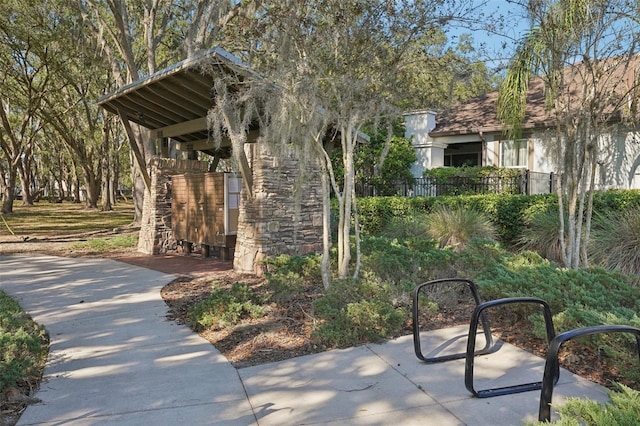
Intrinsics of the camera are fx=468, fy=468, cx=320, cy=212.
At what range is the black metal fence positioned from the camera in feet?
41.9

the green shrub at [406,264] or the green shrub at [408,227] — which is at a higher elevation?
the green shrub at [408,227]

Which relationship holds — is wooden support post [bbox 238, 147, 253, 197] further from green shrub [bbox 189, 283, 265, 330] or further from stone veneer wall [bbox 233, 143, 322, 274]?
green shrub [bbox 189, 283, 265, 330]

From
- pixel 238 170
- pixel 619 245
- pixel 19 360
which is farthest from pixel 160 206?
pixel 619 245

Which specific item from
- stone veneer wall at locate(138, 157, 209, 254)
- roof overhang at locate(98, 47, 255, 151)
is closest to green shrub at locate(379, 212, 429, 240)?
roof overhang at locate(98, 47, 255, 151)

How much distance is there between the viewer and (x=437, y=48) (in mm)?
6312

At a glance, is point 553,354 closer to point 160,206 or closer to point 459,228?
point 459,228

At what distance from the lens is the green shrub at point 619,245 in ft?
23.9

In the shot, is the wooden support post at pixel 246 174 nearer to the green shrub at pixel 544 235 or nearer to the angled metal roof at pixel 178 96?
the angled metal roof at pixel 178 96

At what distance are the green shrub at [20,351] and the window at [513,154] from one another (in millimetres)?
14537

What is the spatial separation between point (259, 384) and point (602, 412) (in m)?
2.29

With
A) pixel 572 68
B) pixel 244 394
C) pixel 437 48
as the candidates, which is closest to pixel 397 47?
pixel 437 48

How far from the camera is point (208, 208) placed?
32.2ft

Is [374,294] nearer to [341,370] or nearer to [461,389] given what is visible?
[341,370]

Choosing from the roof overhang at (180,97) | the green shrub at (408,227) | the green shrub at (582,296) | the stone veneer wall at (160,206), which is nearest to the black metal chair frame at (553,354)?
the green shrub at (582,296)
